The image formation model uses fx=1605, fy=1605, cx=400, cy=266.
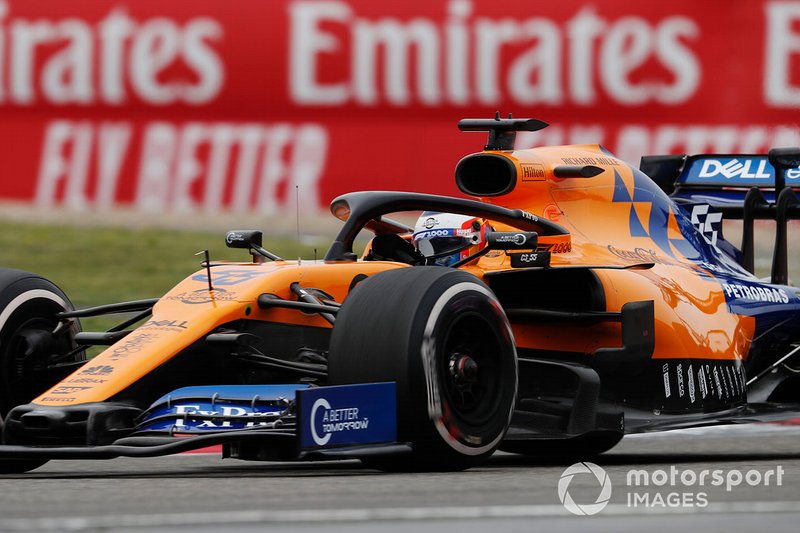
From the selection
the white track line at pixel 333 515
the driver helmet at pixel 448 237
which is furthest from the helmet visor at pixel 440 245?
the white track line at pixel 333 515

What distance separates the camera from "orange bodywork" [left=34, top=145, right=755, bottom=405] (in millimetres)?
7105

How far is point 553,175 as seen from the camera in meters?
8.68

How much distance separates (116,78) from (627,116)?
214 inches

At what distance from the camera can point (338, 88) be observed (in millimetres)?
16953

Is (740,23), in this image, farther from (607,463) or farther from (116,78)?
(607,463)

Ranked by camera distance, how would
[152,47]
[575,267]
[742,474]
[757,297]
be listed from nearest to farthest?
[742,474] → [575,267] → [757,297] → [152,47]

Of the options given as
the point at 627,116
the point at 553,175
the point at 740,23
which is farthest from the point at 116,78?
the point at 553,175

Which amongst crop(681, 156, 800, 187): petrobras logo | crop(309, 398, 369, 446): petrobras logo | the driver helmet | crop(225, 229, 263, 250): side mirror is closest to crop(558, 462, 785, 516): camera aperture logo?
crop(309, 398, 369, 446): petrobras logo

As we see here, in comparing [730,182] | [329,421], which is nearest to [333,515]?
[329,421]

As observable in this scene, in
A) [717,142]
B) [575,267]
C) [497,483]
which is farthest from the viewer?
[717,142]

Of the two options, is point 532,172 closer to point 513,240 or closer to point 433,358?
point 513,240

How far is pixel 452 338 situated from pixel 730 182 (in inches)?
167

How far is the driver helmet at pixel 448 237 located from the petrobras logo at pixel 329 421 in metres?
1.90

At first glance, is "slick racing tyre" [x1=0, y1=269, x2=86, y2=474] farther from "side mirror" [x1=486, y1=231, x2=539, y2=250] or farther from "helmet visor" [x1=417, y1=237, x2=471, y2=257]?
"side mirror" [x1=486, y1=231, x2=539, y2=250]
